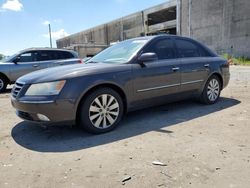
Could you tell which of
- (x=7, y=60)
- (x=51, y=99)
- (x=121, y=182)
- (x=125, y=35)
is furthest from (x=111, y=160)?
(x=125, y=35)

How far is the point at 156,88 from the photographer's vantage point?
4.75m

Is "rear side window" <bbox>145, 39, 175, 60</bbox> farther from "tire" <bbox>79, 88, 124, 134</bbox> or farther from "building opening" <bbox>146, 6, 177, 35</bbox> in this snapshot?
"building opening" <bbox>146, 6, 177, 35</bbox>

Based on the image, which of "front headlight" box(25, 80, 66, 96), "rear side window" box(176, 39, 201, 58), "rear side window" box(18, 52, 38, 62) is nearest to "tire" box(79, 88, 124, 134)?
"front headlight" box(25, 80, 66, 96)

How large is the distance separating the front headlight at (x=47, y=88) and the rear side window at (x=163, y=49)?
1.82 meters

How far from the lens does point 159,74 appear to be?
4.75 metres

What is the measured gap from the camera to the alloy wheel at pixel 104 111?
4.00 meters

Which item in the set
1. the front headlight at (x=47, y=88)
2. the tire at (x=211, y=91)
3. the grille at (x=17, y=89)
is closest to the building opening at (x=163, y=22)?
the tire at (x=211, y=91)

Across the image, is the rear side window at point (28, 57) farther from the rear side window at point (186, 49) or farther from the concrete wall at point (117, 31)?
the concrete wall at point (117, 31)

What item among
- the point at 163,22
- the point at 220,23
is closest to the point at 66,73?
the point at 220,23

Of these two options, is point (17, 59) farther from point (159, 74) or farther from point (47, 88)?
point (159, 74)

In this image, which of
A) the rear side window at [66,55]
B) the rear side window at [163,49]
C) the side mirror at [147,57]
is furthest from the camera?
the rear side window at [66,55]

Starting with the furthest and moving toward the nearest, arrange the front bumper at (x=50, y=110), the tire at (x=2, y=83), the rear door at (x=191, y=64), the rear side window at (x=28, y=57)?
the rear side window at (x=28, y=57), the tire at (x=2, y=83), the rear door at (x=191, y=64), the front bumper at (x=50, y=110)

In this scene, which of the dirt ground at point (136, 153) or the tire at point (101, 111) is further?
the tire at point (101, 111)

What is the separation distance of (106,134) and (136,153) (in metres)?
0.89
